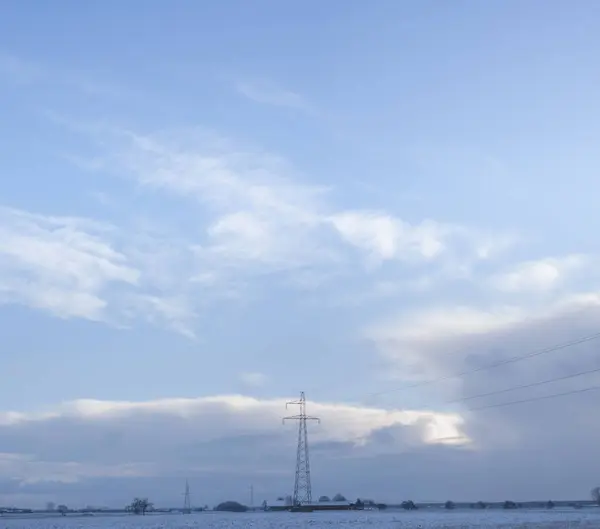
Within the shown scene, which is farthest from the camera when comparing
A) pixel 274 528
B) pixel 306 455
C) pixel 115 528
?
pixel 306 455

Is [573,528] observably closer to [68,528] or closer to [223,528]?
[223,528]

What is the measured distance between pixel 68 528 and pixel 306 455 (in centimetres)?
5380

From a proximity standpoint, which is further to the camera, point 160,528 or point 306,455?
point 306,455

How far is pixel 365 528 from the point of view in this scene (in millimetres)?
93375

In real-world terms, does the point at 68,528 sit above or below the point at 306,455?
below

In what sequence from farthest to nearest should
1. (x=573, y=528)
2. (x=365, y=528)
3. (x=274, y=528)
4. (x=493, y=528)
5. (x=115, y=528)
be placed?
(x=115, y=528), (x=274, y=528), (x=365, y=528), (x=493, y=528), (x=573, y=528)

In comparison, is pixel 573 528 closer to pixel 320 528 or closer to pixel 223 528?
pixel 320 528

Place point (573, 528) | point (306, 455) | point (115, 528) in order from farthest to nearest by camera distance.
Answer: point (306, 455) < point (115, 528) < point (573, 528)

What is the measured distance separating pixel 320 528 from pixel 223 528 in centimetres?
1435

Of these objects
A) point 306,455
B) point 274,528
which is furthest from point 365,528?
point 306,455

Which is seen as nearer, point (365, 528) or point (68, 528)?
point (365, 528)

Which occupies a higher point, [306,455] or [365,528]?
[306,455]

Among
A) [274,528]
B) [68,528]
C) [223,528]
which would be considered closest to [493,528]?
[274,528]

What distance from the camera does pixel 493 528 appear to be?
87.6 m
